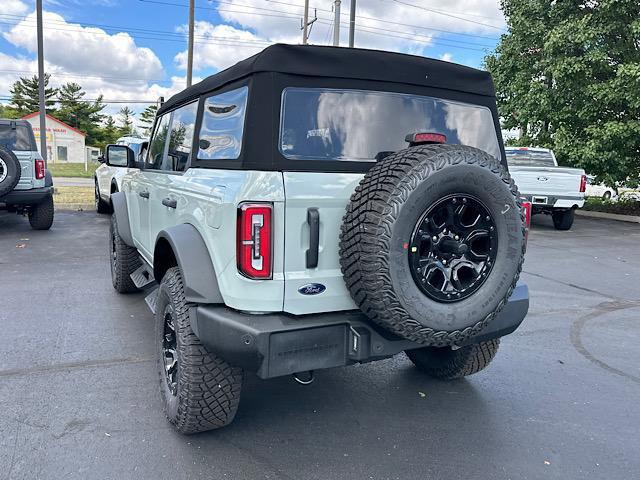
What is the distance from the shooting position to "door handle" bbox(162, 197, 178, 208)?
319 cm

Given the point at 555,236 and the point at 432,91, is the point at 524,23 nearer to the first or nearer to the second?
the point at 555,236

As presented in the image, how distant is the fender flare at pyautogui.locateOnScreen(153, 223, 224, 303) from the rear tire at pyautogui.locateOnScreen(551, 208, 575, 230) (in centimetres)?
1080

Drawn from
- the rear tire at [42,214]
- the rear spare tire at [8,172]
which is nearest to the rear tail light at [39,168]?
the rear tire at [42,214]

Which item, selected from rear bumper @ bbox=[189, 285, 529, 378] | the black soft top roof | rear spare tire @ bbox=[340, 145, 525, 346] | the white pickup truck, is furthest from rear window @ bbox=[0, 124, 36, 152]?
the white pickup truck

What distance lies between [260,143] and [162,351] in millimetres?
1435

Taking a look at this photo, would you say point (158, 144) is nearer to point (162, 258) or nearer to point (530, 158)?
point (162, 258)

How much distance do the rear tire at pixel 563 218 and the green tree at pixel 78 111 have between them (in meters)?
71.8

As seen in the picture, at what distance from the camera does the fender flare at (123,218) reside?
481 cm

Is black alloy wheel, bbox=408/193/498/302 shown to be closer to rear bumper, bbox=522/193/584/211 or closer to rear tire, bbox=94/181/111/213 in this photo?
rear bumper, bbox=522/193/584/211

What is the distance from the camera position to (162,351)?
3.10m

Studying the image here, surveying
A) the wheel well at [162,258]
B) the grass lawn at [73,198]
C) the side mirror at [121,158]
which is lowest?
the grass lawn at [73,198]

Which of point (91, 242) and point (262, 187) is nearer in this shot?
point (262, 187)

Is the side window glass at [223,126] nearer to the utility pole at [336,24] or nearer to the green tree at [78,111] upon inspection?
the utility pole at [336,24]

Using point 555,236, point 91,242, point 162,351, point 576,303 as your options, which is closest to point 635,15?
point 555,236
